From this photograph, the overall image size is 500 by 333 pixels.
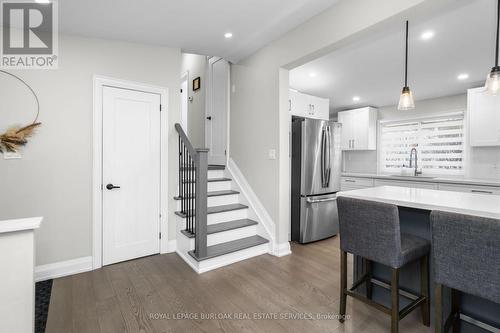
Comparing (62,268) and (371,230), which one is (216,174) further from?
(371,230)

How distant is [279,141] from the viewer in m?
3.18

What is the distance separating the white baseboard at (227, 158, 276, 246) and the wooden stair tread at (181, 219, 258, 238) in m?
0.16

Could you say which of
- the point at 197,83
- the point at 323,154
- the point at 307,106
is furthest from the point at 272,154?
the point at 197,83

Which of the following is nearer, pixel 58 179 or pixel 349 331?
pixel 349 331

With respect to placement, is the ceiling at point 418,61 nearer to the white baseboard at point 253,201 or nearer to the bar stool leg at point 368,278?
the white baseboard at point 253,201

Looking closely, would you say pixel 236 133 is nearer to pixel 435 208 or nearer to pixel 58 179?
pixel 58 179

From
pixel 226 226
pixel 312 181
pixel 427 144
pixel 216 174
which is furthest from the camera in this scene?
pixel 427 144

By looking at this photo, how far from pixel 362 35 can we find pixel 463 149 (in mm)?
3926

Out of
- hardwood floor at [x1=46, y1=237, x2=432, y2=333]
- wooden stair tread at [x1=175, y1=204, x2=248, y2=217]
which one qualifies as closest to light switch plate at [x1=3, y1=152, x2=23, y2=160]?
hardwood floor at [x1=46, y1=237, x2=432, y2=333]

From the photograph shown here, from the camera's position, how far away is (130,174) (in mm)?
3080

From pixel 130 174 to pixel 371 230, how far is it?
274 cm

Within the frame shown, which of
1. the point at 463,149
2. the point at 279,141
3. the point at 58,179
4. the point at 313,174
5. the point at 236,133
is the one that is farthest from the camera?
the point at 463,149

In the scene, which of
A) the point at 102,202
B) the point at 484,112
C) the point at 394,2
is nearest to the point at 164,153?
the point at 102,202
